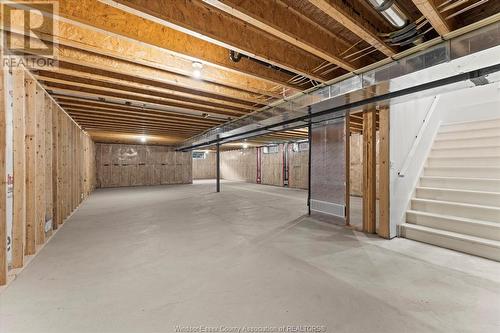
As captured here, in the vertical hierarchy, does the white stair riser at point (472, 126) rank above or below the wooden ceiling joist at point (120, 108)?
below

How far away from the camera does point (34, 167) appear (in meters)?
2.75

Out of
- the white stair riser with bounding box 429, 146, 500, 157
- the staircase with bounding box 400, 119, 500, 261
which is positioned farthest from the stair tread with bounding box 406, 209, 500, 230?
the white stair riser with bounding box 429, 146, 500, 157

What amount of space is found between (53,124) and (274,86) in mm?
3757

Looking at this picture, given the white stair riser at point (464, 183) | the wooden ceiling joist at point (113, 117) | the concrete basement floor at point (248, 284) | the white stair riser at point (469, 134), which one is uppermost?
the wooden ceiling joist at point (113, 117)

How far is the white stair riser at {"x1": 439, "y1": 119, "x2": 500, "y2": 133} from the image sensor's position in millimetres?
3863

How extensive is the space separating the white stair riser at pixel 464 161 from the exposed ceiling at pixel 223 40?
244 centimetres

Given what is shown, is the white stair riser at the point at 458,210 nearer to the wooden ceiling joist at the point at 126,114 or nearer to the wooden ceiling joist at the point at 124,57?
the wooden ceiling joist at the point at 124,57

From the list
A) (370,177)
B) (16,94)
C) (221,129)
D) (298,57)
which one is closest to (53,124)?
(16,94)

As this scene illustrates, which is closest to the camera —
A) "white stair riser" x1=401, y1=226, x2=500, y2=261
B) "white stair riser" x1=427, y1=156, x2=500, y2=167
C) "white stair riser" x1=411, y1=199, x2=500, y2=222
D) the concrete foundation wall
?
"white stair riser" x1=401, y1=226, x2=500, y2=261

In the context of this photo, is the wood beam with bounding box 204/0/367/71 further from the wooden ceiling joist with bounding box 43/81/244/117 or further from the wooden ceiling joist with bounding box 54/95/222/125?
the wooden ceiling joist with bounding box 54/95/222/125

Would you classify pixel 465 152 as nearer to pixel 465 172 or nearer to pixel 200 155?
pixel 465 172

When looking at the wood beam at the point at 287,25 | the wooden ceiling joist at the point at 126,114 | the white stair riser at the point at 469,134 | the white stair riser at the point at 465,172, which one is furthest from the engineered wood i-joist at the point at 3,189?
the white stair riser at the point at 469,134

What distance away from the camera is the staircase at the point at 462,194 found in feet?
9.11

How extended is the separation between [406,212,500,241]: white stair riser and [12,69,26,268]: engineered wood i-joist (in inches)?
198
